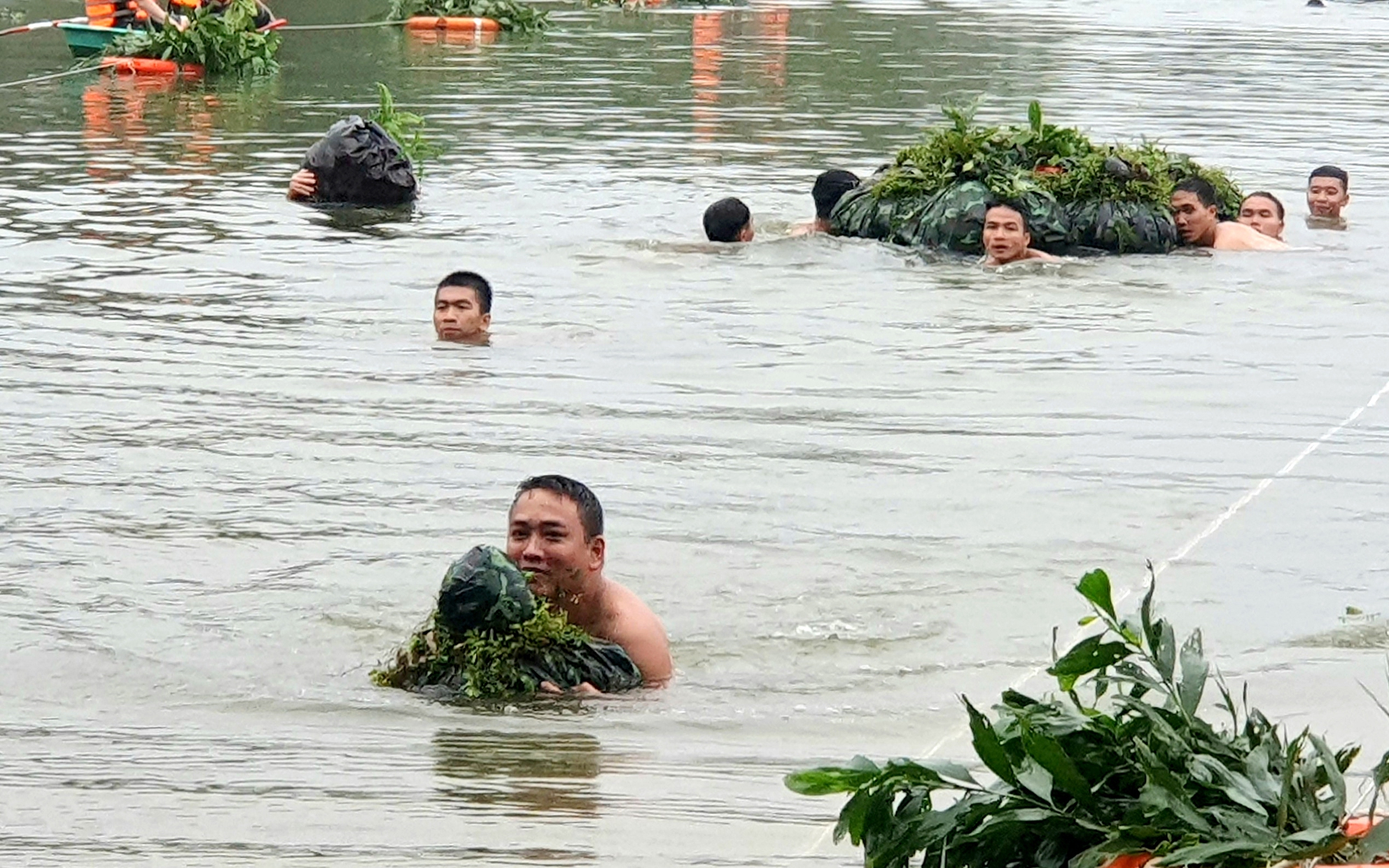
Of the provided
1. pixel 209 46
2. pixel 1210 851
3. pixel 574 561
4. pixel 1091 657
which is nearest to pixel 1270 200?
pixel 574 561

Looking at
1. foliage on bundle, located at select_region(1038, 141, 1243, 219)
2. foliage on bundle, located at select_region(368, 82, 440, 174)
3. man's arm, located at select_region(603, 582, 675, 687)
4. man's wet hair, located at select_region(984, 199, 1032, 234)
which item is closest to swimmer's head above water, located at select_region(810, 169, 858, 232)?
man's wet hair, located at select_region(984, 199, 1032, 234)

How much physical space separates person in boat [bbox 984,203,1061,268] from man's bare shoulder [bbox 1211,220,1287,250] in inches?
51.2

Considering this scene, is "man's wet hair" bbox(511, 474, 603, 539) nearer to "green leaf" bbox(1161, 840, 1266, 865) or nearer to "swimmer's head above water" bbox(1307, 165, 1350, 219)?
"green leaf" bbox(1161, 840, 1266, 865)

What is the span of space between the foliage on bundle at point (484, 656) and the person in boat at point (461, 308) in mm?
5498

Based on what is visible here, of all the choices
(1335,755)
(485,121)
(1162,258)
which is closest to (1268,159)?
(1162,258)

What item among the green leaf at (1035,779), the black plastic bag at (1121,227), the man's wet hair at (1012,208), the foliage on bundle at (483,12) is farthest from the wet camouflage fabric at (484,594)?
the foliage on bundle at (483,12)

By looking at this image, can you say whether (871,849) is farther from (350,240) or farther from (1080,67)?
(1080,67)

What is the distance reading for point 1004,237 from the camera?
45.0ft

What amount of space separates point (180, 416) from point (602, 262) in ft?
15.7

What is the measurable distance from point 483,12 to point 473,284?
2234 centimetres

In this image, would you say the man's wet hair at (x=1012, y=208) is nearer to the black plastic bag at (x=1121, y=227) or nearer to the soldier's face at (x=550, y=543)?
the black plastic bag at (x=1121, y=227)

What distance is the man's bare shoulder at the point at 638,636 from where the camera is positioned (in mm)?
6516

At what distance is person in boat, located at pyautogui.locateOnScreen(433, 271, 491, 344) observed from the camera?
11.7 m

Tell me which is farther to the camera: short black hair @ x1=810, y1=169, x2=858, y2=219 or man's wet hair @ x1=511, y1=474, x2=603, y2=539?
short black hair @ x1=810, y1=169, x2=858, y2=219
